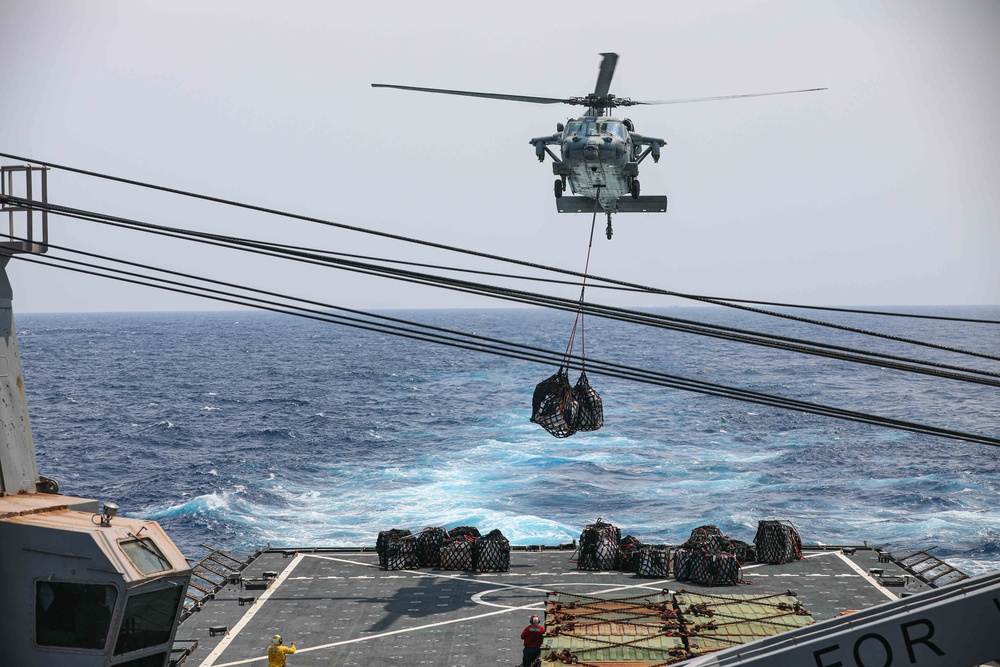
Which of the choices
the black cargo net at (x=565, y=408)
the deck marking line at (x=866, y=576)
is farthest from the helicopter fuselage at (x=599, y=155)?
the deck marking line at (x=866, y=576)

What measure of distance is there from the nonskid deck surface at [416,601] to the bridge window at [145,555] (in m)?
9.46

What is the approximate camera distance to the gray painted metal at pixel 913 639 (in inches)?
585

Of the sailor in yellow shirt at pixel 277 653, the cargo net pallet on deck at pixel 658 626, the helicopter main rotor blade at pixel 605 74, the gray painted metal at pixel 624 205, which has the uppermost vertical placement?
the helicopter main rotor blade at pixel 605 74

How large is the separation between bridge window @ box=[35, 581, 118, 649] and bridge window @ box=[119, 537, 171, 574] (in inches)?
20.4

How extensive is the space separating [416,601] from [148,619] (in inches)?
561

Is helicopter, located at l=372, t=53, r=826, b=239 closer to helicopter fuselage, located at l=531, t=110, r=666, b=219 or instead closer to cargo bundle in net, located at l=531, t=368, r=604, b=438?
helicopter fuselage, located at l=531, t=110, r=666, b=219

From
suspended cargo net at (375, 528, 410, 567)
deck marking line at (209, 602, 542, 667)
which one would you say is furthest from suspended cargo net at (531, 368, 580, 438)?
suspended cargo net at (375, 528, 410, 567)

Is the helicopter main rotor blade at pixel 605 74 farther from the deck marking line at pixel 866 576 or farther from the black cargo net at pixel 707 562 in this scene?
the deck marking line at pixel 866 576

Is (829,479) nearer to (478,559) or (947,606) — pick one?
(478,559)

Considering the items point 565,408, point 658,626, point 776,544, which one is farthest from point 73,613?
point 776,544

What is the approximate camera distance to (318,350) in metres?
182

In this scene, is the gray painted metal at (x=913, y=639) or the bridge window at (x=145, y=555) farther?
the gray painted metal at (x=913, y=639)

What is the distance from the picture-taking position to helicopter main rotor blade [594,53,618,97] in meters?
29.1

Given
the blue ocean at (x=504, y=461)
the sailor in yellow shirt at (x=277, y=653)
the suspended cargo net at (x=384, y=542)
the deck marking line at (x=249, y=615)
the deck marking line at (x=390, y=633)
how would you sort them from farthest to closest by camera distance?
the blue ocean at (x=504, y=461) → the suspended cargo net at (x=384, y=542) → the deck marking line at (x=249, y=615) → the deck marking line at (x=390, y=633) → the sailor in yellow shirt at (x=277, y=653)
